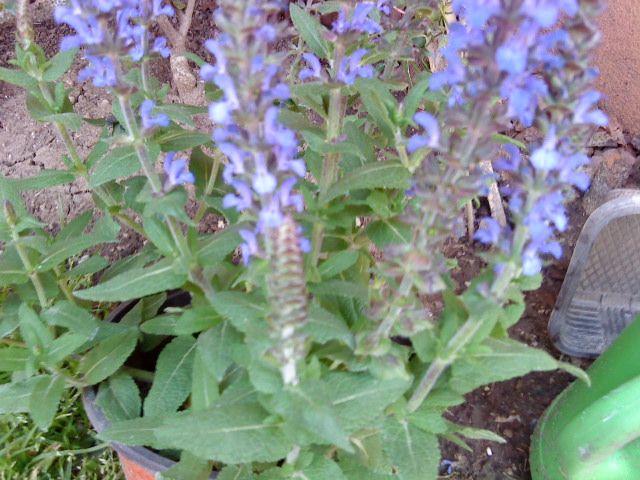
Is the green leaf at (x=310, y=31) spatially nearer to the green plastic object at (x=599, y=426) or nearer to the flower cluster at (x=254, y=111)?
the flower cluster at (x=254, y=111)

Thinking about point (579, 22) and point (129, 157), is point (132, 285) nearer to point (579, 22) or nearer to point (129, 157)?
point (129, 157)

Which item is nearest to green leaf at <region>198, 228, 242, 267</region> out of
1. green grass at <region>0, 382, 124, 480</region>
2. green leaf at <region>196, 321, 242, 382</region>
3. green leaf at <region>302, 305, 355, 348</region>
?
green leaf at <region>196, 321, 242, 382</region>

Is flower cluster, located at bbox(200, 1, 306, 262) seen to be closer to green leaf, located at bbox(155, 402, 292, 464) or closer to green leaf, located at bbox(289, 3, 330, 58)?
green leaf, located at bbox(155, 402, 292, 464)

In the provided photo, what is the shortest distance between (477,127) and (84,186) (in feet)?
6.59

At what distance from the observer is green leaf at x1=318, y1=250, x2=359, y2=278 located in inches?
43.6

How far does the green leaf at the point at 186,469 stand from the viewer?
1087 millimetres

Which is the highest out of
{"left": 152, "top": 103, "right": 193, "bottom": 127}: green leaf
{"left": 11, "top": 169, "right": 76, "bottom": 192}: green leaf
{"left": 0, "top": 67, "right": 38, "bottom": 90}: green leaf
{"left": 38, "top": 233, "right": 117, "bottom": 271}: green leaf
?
{"left": 0, "top": 67, "right": 38, "bottom": 90}: green leaf

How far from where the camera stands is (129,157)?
1.17 metres

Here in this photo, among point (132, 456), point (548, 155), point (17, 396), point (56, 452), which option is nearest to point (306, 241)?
point (548, 155)

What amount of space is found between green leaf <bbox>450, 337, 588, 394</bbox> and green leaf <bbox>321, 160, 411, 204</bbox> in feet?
1.02

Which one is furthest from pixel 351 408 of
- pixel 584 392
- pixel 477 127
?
pixel 584 392

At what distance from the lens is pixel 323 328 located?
0.93 metres

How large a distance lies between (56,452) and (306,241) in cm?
120

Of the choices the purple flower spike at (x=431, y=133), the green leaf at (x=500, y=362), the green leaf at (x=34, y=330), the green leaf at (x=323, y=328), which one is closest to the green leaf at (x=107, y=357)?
the green leaf at (x=34, y=330)
